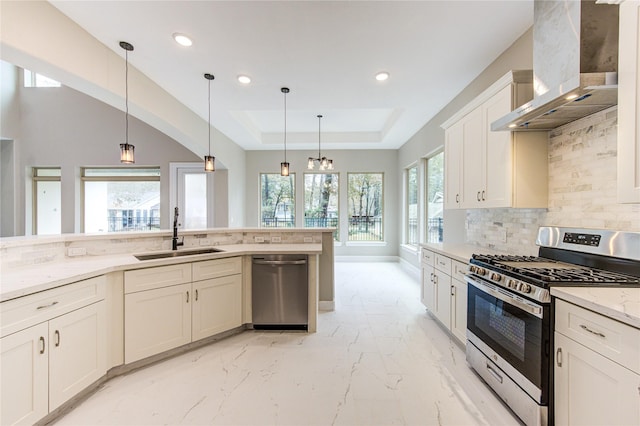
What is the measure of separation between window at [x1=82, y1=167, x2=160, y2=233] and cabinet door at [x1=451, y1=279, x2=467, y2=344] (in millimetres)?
6049

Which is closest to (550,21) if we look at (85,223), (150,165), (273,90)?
(273,90)

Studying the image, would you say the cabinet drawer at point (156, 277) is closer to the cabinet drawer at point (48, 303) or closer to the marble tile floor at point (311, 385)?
the cabinet drawer at point (48, 303)

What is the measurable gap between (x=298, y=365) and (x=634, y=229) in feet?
8.31

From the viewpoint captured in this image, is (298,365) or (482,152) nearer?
(298,365)

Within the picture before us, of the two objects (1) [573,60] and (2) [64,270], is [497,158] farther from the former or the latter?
(2) [64,270]

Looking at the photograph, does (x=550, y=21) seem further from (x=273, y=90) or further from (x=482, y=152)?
(x=273, y=90)

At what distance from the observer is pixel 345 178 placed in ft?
23.6

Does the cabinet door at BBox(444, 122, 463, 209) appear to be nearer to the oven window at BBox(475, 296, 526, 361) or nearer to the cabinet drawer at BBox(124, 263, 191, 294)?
the oven window at BBox(475, 296, 526, 361)

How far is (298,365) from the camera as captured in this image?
7.75 feet

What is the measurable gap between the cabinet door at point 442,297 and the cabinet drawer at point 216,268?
7.28ft

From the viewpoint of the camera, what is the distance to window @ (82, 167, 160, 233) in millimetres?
5969

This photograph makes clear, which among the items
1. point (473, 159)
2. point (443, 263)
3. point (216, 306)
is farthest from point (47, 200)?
point (473, 159)

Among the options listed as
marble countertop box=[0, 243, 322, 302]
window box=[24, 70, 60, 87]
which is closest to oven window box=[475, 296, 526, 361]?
marble countertop box=[0, 243, 322, 302]

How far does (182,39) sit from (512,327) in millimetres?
3542
